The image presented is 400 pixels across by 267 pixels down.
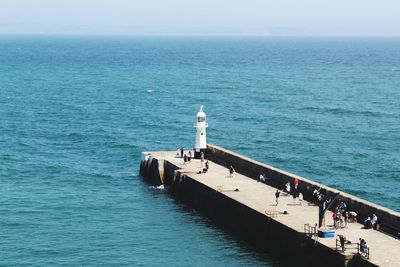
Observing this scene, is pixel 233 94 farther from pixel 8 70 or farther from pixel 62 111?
pixel 8 70

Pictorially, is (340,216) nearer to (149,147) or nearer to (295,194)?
(295,194)

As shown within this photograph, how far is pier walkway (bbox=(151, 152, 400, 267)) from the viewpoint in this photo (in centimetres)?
3500

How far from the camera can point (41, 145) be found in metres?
70.5

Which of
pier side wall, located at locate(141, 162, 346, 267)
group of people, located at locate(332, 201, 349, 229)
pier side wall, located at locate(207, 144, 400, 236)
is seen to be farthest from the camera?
group of people, located at locate(332, 201, 349, 229)

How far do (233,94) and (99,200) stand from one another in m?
68.2

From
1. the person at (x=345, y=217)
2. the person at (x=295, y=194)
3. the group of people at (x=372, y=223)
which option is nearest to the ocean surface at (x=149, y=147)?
the person at (x=345, y=217)

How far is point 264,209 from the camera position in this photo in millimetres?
42250

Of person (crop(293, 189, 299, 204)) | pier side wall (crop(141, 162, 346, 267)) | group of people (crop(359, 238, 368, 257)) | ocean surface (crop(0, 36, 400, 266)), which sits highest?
group of people (crop(359, 238, 368, 257))

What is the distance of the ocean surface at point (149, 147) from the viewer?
137 ft

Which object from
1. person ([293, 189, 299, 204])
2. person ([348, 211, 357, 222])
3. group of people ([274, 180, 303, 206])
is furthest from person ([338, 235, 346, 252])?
person ([293, 189, 299, 204])

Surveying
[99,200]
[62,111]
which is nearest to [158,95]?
[62,111]

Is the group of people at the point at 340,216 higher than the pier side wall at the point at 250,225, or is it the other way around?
the group of people at the point at 340,216

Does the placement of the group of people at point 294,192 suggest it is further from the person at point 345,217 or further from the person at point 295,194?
the person at point 345,217

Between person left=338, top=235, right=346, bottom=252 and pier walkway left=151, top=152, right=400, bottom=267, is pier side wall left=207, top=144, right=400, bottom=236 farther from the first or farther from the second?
person left=338, top=235, right=346, bottom=252
